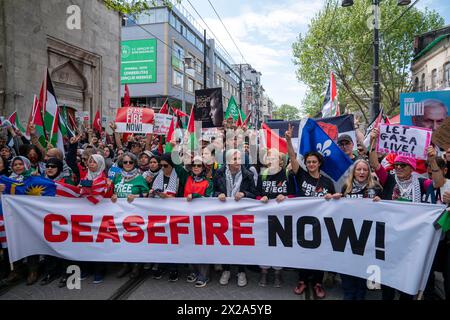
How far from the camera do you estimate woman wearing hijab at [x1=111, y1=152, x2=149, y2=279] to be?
406cm

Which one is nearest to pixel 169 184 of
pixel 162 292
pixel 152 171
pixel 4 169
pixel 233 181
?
pixel 152 171

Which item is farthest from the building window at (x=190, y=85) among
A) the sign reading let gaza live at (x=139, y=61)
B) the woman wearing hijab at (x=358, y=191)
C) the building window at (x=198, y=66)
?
the woman wearing hijab at (x=358, y=191)

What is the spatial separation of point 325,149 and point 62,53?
1308 centimetres

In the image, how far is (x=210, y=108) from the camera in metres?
8.02

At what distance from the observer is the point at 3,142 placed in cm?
540

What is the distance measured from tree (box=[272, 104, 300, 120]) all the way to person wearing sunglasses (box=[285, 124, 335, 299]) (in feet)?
392

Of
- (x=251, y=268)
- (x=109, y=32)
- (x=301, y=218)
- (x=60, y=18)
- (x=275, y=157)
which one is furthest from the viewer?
(x=109, y=32)

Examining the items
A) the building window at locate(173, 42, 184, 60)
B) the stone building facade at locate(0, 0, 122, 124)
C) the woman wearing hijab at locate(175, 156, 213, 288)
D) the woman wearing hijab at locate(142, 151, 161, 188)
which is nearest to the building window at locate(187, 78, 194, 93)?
the building window at locate(173, 42, 184, 60)

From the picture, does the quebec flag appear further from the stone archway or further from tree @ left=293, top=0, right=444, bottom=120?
tree @ left=293, top=0, right=444, bottom=120

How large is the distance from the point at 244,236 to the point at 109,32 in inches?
610

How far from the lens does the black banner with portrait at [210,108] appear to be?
7945mm

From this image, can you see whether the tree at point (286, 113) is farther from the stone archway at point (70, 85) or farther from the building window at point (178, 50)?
the stone archway at point (70, 85)

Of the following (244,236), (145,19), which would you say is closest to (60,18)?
(244,236)
